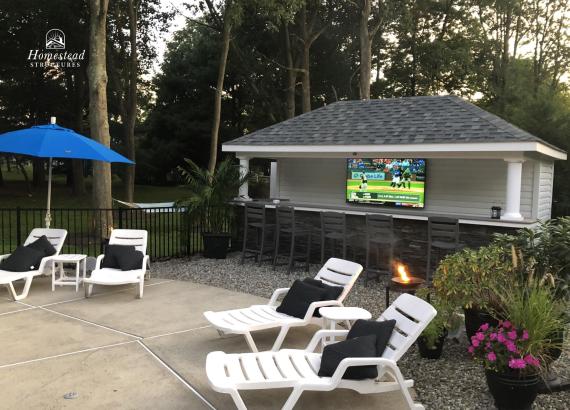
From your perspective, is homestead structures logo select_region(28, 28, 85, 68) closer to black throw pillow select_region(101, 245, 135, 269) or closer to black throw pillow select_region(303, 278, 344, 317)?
black throw pillow select_region(101, 245, 135, 269)

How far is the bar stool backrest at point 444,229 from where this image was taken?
7805mm

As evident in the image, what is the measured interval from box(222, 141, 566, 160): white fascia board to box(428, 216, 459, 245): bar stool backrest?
1.53 meters

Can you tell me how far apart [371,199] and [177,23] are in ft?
49.1

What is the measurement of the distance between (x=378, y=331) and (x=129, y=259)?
181 inches

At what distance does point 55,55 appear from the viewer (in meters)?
22.6

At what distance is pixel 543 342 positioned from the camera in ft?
12.6

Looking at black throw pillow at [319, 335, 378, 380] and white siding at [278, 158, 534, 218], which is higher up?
white siding at [278, 158, 534, 218]

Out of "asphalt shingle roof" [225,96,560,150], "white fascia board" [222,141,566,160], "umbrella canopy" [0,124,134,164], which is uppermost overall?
"asphalt shingle roof" [225,96,560,150]

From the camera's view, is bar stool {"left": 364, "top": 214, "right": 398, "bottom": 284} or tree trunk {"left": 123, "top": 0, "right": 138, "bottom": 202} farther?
tree trunk {"left": 123, "top": 0, "right": 138, "bottom": 202}

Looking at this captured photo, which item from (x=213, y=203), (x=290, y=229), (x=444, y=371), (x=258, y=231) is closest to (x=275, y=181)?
(x=258, y=231)

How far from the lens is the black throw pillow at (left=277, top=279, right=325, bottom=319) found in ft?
16.7

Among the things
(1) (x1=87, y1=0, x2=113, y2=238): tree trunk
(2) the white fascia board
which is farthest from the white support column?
(1) (x1=87, y1=0, x2=113, y2=238): tree trunk

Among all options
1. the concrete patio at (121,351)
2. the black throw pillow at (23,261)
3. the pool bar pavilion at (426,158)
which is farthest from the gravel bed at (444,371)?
the black throw pillow at (23,261)

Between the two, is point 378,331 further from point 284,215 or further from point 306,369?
point 284,215
